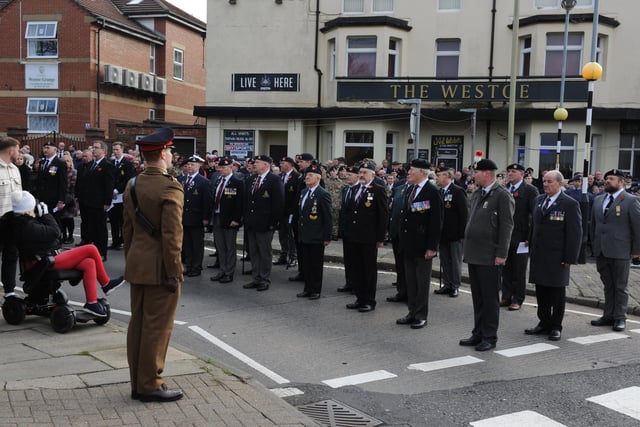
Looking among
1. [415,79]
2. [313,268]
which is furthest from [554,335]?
[415,79]

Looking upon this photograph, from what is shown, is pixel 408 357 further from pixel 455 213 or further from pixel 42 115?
pixel 42 115

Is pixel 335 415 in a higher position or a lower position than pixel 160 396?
lower

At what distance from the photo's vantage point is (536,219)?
8.84 metres

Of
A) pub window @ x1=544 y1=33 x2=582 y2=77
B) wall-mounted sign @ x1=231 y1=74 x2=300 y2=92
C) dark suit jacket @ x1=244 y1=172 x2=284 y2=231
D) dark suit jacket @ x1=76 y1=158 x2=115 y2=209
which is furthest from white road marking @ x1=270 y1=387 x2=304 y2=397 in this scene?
wall-mounted sign @ x1=231 y1=74 x2=300 y2=92

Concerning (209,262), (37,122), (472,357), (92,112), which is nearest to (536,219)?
(472,357)

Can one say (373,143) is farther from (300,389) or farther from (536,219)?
(300,389)

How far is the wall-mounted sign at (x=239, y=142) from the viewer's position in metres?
29.4

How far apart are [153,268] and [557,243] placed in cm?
549

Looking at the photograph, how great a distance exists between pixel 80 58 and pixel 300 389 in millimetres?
29993

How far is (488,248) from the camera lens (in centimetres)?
781

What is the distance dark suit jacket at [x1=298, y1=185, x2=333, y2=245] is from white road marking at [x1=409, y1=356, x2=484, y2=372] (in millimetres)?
3598

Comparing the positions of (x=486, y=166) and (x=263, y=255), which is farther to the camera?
(x=263, y=255)

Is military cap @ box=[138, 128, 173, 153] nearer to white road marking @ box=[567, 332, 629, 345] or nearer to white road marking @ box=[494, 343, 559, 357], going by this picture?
white road marking @ box=[494, 343, 559, 357]

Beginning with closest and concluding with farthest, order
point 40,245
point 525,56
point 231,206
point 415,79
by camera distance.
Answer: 1. point 40,245
2. point 231,206
3. point 415,79
4. point 525,56
